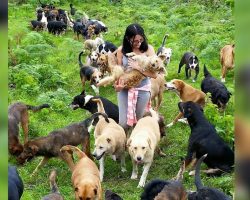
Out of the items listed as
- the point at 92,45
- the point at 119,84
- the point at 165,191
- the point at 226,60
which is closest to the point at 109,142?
the point at 119,84

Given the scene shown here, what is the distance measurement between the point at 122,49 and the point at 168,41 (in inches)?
426

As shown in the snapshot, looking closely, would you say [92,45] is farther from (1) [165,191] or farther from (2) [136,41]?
(1) [165,191]

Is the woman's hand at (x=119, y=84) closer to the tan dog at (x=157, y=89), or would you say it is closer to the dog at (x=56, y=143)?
the dog at (x=56, y=143)

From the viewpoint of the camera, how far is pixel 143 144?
711cm

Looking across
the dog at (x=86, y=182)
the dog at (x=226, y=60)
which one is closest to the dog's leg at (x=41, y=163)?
the dog at (x=86, y=182)

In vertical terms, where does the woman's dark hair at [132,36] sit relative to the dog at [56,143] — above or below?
above

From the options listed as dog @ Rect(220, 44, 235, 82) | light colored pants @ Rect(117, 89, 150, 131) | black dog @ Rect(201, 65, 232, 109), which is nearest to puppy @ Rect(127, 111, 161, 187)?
light colored pants @ Rect(117, 89, 150, 131)

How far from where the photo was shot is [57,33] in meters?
22.7

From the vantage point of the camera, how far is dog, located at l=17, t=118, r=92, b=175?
7445mm

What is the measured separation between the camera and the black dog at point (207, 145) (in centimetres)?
727

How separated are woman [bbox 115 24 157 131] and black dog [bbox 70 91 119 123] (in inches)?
50.4

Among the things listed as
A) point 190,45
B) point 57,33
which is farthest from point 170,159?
point 57,33

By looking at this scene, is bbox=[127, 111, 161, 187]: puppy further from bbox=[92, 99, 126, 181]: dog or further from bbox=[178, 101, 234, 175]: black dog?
bbox=[178, 101, 234, 175]: black dog

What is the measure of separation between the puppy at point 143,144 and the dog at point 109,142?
26 centimetres
